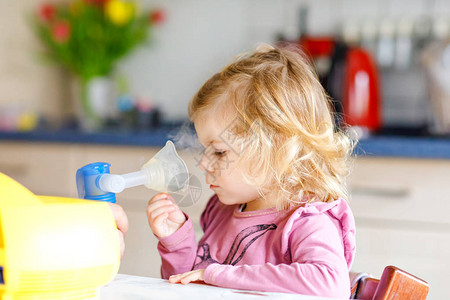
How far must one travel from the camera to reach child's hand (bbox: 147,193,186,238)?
35.7 inches

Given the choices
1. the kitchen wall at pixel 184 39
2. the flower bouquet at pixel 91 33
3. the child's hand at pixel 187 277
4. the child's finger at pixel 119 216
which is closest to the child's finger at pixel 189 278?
the child's hand at pixel 187 277

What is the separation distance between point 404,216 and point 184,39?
129cm

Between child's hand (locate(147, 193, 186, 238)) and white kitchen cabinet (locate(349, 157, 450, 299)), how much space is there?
953 mm

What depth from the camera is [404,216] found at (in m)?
1.71

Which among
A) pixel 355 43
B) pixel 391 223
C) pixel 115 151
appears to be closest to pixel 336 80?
pixel 355 43

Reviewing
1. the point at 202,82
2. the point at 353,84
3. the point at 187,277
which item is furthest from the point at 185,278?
the point at 353,84

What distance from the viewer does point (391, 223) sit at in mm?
1728

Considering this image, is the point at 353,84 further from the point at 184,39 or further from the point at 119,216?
the point at 119,216

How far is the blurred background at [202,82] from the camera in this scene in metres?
1.71

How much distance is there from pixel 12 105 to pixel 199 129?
1634 millimetres

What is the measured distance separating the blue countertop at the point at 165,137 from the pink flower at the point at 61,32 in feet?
1.55

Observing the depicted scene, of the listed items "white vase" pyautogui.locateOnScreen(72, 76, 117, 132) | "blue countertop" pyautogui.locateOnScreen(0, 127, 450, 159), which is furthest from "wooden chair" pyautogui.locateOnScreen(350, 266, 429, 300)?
"white vase" pyautogui.locateOnScreen(72, 76, 117, 132)

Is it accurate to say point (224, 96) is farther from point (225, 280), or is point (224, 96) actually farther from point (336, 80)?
point (336, 80)

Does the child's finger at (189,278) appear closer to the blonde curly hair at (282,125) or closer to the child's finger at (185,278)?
the child's finger at (185,278)
